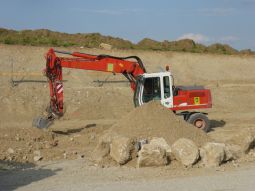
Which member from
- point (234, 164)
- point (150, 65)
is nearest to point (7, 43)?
point (150, 65)

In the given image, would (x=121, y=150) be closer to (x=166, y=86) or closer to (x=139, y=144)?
(x=139, y=144)

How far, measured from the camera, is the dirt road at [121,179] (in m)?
9.95

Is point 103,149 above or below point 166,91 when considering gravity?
below

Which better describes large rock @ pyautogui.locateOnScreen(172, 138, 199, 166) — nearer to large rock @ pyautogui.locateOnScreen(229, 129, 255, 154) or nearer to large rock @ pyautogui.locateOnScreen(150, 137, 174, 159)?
large rock @ pyautogui.locateOnScreen(150, 137, 174, 159)

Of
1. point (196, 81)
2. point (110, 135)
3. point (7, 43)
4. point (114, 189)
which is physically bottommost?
point (114, 189)

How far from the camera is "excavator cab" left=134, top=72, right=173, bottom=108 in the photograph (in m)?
17.3

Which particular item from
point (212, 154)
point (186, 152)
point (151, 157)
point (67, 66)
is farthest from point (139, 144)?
point (67, 66)

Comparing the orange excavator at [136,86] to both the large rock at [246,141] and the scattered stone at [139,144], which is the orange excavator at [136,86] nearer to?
the large rock at [246,141]

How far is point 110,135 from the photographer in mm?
13375

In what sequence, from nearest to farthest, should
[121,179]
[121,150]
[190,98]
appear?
[121,179] → [121,150] → [190,98]

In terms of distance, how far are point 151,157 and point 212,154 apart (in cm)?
137

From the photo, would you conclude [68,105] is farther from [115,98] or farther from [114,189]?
[114,189]

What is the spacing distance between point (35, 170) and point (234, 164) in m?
4.46

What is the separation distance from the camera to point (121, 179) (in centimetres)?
1080
